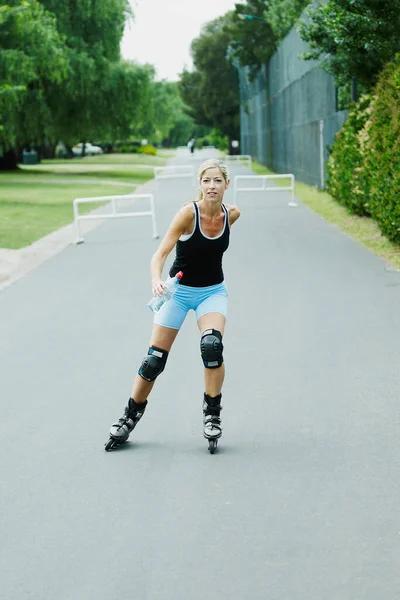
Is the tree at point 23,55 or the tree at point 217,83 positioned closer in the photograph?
the tree at point 23,55

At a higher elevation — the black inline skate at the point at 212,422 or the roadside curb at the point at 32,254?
the black inline skate at the point at 212,422

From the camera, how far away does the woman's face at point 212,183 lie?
19.5ft

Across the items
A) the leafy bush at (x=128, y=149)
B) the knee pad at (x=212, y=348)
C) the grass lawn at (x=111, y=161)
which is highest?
the knee pad at (x=212, y=348)

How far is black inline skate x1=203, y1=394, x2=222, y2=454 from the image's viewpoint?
5.97m

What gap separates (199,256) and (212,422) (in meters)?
0.93

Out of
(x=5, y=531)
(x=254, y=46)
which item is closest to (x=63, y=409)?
(x=5, y=531)

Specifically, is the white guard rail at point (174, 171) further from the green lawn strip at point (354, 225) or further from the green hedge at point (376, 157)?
the green hedge at point (376, 157)

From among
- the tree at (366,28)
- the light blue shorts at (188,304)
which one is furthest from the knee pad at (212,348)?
the tree at (366,28)

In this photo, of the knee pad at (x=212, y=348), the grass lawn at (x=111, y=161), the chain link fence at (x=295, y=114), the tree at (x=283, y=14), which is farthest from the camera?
the grass lawn at (x=111, y=161)

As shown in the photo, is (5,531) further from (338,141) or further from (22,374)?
(338,141)

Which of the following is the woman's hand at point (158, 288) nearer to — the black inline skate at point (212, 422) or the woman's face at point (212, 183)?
the woman's face at point (212, 183)

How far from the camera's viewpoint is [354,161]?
830 inches

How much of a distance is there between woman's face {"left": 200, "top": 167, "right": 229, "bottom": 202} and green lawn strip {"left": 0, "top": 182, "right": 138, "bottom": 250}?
11.7 metres

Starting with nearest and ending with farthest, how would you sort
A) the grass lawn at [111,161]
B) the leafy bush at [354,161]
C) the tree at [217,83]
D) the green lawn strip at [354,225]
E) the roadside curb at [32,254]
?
1. the roadside curb at [32,254]
2. the green lawn strip at [354,225]
3. the leafy bush at [354,161]
4. the grass lawn at [111,161]
5. the tree at [217,83]
